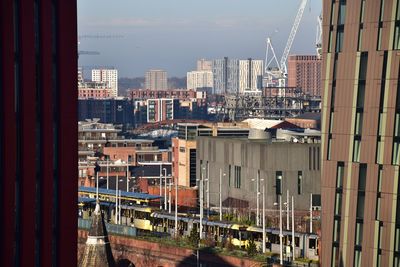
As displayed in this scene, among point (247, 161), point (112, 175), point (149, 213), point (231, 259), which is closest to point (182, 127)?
point (112, 175)

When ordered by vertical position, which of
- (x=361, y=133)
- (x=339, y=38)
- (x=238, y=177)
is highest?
(x=339, y=38)

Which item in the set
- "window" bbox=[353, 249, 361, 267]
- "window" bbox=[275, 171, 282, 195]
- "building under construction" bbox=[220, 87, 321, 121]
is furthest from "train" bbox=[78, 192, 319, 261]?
"building under construction" bbox=[220, 87, 321, 121]

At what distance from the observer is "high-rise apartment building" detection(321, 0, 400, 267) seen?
3088 centimetres

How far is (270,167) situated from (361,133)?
158 ft

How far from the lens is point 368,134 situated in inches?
1228

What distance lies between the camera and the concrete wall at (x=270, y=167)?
257 ft

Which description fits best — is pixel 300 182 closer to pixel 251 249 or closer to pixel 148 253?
pixel 148 253
